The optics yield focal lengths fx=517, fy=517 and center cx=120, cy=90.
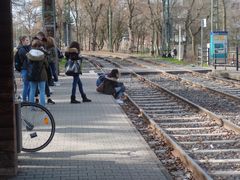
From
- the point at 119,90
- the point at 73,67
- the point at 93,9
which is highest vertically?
the point at 93,9

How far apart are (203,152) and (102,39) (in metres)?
87.5

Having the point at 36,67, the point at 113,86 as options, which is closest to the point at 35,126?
the point at 36,67

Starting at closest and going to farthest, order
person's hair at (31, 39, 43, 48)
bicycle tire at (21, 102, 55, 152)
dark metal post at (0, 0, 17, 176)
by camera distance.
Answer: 1. dark metal post at (0, 0, 17, 176)
2. bicycle tire at (21, 102, 55, 152)
3. person's hair at (31, 39, 43, 48)

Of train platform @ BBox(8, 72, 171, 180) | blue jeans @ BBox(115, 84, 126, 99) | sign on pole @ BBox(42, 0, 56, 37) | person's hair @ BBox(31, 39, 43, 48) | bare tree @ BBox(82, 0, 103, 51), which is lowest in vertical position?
train platform @ BBox(8, 72, 171, 180)

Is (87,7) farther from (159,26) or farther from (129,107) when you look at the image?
(129,107)

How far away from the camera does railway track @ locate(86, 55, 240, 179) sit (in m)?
6.94

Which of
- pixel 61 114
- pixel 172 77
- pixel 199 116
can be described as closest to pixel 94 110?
pixel 61 114

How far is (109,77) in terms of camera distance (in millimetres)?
16047

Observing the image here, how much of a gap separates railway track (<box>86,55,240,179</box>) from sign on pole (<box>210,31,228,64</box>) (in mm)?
19175

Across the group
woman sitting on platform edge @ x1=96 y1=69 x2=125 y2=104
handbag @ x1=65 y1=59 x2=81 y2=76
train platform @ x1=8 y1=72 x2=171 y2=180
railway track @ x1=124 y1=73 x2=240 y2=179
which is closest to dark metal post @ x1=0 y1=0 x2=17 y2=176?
train platform @ x1=8 y1=72 x2=171 y2=180

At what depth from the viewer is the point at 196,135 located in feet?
31.3

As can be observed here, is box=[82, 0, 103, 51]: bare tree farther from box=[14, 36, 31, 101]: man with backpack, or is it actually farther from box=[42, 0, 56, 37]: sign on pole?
box=[14, 36, 31, 101]: man with backpack

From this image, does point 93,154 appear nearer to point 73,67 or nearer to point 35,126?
point 35,126

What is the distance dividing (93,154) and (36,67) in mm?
3846
